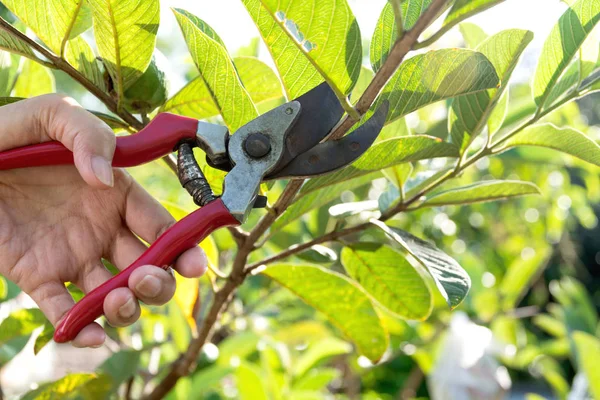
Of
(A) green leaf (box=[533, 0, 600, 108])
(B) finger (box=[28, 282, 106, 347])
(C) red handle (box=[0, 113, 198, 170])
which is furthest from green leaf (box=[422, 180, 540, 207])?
(B) finger (box=[28, 282, 106, 347])

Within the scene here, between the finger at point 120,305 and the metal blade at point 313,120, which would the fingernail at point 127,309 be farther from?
the metal blade at point 313,120

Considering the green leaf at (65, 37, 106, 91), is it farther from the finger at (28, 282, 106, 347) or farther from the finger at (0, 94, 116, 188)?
the finger at (28, 282, 106, 347)

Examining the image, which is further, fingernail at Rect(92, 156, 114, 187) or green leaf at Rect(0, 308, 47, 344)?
green leaf at Rect(0, 308, 47, 344)

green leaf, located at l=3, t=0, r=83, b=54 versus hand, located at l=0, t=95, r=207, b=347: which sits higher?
green leaf, located at l=3, t=0, r=83, b=54

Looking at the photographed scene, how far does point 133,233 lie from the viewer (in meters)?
0.84

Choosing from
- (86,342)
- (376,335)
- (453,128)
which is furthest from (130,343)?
(453,128)

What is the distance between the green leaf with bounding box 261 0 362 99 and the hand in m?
0.23

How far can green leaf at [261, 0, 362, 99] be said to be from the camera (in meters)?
0.56

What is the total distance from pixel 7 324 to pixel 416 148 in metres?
A: 0.68

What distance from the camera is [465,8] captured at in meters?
0.54

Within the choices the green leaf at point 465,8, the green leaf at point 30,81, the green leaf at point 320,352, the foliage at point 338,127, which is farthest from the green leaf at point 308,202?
the green leaf at point 320,352

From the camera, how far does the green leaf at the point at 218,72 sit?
65 centimetres

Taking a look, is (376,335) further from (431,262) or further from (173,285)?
(173,285)

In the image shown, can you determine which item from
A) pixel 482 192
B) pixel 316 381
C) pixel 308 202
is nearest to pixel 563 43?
pixel 482 192
